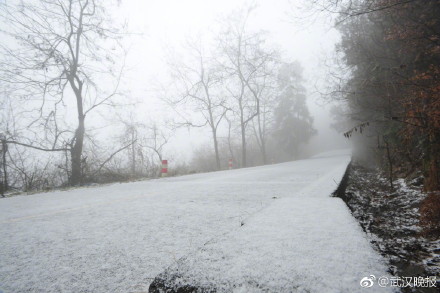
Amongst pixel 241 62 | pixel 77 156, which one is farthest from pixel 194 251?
pixel 241 62

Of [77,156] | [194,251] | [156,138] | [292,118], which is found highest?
[292,118]

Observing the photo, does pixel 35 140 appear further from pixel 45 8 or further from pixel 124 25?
pixel 124 25

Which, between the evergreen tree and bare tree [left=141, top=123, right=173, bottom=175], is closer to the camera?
bare tree [left=141, top=123, right=173, bottom=175]

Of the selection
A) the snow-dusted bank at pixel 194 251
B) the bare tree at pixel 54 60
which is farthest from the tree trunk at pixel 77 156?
the snow-dusted bank at pixel 194 251

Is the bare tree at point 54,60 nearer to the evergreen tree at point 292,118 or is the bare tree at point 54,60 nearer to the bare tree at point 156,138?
the bare tree at point 156,138

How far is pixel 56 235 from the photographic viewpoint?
6.59ft

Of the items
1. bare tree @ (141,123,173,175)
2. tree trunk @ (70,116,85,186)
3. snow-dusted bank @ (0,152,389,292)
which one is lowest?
snow-dusted bank @ (0,152,389,292)

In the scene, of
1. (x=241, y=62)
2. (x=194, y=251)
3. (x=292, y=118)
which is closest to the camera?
(x=194, y=251)

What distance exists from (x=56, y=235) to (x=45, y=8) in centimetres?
1171

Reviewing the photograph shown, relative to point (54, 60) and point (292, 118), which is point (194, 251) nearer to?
point (54, 60)

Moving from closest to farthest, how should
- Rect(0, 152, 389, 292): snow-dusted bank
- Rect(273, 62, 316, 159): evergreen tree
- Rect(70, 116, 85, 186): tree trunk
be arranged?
Rect(0, 152, 389, 292): snow-dusted bank, Rect(70, 116, 85, 186): tree trunk, Rect(273, 62, 316, 159): evergreen tree

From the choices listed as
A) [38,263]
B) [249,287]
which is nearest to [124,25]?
[38,263]

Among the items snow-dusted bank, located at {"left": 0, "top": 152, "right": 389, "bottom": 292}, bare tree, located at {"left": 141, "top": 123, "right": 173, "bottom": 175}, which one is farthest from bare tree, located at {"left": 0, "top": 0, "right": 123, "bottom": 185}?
bare tree, located at {"left": 141, "top": 123, "right": 173, "bottom": 175}

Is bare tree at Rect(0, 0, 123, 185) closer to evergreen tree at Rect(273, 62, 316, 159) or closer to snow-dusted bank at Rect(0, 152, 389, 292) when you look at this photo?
snow-dusted bank at Rect(0, 152, 389, 292)
